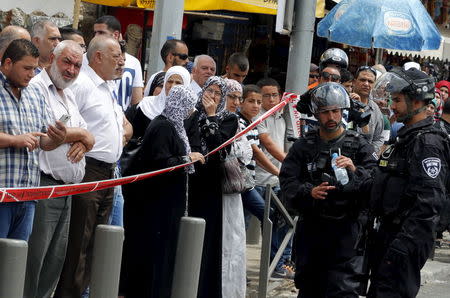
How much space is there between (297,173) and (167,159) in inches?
45.1

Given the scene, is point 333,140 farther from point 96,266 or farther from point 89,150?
point 96,266

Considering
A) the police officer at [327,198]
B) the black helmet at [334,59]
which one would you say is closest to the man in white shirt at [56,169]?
the police officer at [327,198]

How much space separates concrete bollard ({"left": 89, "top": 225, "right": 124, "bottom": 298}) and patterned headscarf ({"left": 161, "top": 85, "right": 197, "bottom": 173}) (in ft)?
8.71

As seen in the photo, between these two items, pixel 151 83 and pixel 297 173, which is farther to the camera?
pixel 151 83

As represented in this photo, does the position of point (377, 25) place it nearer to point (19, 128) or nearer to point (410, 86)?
point (410, 86)

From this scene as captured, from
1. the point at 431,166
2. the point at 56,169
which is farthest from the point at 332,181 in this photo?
the point at 56,169

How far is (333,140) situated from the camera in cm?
731

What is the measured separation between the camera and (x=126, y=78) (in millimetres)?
9688

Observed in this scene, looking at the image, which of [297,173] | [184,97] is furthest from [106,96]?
[297,173]

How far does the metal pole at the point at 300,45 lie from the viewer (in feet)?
33.4

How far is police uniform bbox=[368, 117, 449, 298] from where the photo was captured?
627 centimetres

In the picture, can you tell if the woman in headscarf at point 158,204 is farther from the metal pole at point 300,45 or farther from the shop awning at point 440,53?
the shop awning at point 440,53

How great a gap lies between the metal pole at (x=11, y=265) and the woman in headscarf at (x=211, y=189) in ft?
12.0

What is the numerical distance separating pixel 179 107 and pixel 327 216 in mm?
1606
